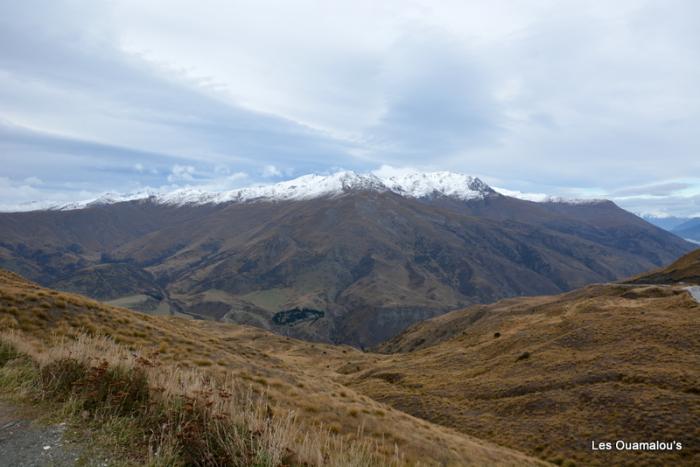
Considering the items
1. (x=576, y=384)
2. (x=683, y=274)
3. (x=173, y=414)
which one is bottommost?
(x=576, y=384)

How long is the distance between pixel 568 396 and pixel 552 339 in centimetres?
Answer: 1506

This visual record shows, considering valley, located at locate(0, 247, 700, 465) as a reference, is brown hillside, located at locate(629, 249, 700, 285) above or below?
above

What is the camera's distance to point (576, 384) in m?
30.0

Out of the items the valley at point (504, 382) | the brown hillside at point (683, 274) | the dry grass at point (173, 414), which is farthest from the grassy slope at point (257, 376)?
the brown hillside at point (683, 274)

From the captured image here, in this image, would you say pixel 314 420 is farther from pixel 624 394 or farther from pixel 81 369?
pixel 624 394

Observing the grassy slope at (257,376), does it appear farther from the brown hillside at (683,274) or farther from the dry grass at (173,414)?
the brown hillside at (683,274)

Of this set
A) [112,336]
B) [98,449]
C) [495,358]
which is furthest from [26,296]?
[495,358]

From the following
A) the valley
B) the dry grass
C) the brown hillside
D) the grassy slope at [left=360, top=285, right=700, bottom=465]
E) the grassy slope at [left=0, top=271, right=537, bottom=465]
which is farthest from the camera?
the brown hillside

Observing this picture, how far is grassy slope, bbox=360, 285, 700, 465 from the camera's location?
2319 centimetres

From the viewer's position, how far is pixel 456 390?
1420 inches

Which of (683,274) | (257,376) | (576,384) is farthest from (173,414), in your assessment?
(683,274)

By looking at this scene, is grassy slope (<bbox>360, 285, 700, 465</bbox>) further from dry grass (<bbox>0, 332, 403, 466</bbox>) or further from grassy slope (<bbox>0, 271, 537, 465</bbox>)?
dry grass (<bbox>0, 332, 403, 466</bbox>)

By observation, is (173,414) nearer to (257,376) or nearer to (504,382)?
(257,376)

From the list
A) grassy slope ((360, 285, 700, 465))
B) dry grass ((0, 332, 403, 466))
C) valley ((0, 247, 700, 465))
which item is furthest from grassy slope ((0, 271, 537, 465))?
dry grass ((0, 332, 403, 466))
